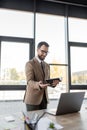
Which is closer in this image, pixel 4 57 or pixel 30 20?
pixel 4 57

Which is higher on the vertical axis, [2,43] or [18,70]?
[2,43]

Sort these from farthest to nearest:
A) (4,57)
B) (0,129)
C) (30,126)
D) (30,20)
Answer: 1. (30,20)
2. (4,57)
3. (0,129)
4. (30,126)

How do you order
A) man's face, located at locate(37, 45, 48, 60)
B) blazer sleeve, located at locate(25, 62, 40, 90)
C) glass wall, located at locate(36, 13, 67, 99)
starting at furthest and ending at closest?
glass wall, located at locate(36, 13, 67, 99) → man's face, located at locate(37, 45, 48, 60) → blazer sleeve, located at locate(25, 62, 40, 90)

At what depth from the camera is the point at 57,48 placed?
424cm

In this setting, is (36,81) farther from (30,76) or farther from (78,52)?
(78,52)

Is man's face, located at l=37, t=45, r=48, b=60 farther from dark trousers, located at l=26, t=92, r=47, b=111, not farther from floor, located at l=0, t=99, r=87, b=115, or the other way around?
floor, located at l=0, t=99, r=87, b=115

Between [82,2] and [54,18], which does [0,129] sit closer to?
[54,18]

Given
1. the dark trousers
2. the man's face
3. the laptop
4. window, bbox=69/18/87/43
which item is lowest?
the dark trousers

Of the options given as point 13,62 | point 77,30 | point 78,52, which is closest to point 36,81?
point 13,62

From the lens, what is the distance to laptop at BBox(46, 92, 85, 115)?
69.3 inches

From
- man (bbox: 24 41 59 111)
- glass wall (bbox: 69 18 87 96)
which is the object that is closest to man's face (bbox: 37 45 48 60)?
man (bbox: 24 41 59 111)

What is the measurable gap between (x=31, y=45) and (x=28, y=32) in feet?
0.96

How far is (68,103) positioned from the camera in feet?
5.98

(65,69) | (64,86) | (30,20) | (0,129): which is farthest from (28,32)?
(0,129)
